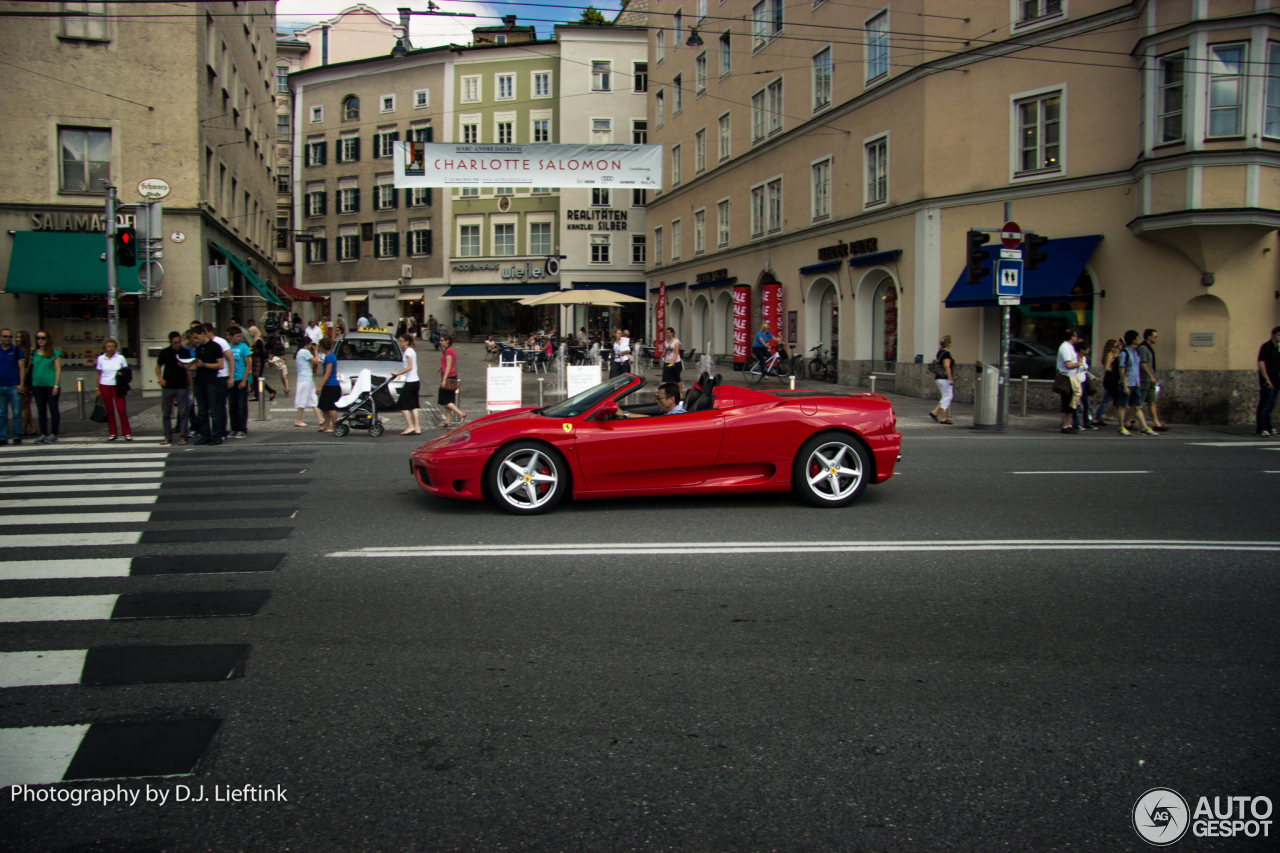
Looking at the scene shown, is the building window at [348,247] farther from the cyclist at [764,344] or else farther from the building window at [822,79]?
the cyclist at [764,344]

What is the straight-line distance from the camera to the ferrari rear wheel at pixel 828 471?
799cm

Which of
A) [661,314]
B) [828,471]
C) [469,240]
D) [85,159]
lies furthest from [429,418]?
[469,240]

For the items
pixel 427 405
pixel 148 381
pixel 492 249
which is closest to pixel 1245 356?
pixel 427 405

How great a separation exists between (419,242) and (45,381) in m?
42.8

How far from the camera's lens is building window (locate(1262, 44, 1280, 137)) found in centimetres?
1683

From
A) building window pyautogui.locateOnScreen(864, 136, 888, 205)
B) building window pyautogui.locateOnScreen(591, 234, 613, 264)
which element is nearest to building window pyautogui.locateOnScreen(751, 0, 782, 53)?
building window pyautogui.locateOnScreen(864, 136, 888, 205)

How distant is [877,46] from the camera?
24266mm

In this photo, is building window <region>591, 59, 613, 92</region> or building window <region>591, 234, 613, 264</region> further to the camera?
building window <region>591, 234, 613, 264</region>

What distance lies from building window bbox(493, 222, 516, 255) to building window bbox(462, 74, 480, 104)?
7.96 m

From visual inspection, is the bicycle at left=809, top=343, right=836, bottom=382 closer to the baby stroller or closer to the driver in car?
the baby stroller

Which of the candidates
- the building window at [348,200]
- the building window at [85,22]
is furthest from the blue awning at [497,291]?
the building window at [85,22]

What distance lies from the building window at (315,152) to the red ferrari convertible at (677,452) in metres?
58.0

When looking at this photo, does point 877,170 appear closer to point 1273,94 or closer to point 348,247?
point 1273,94

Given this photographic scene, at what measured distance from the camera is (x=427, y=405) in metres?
20.9
